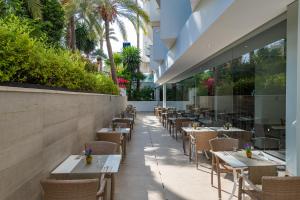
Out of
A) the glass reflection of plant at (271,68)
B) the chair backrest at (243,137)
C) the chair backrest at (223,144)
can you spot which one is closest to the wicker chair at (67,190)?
the chair backrest at (223,144)

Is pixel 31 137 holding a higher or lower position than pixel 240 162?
higher

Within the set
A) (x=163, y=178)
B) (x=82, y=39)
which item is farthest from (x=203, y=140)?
(x=82, y=39)

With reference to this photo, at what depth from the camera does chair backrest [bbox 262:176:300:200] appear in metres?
3.16

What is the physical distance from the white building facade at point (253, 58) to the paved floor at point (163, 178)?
59.8 inches

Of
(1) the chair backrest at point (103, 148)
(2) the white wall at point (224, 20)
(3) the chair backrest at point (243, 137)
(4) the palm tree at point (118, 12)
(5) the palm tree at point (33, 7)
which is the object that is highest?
(4) the palm tree at point (118, 12)

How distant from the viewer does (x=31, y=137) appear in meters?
3.35

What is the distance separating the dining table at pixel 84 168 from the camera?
408 centimetres

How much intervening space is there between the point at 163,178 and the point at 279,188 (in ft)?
12.1

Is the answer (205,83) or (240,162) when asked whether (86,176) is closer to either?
(240,162)

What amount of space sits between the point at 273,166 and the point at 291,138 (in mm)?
1496

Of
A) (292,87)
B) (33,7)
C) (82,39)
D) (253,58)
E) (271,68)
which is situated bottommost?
(292,87)

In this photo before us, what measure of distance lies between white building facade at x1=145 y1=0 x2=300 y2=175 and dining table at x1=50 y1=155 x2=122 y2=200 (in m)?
2.74

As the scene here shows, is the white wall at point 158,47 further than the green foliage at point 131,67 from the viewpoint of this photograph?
No

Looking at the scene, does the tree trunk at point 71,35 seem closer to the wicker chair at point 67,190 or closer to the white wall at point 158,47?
the white wall at point 158,47
